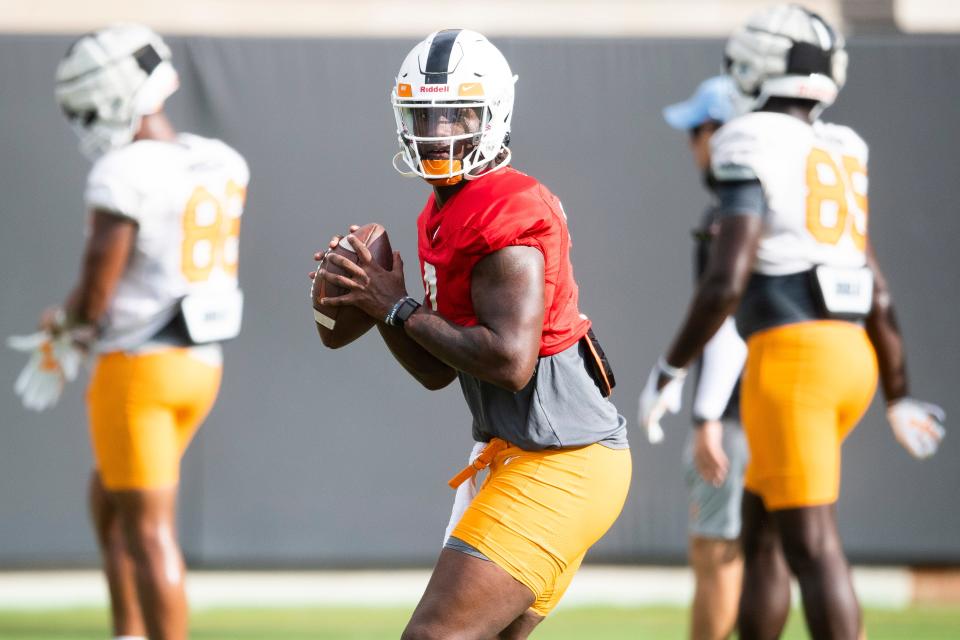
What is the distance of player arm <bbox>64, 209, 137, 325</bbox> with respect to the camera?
3.87 metres

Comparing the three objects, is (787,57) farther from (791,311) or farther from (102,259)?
(102,259)

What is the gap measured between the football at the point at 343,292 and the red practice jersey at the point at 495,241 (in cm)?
9

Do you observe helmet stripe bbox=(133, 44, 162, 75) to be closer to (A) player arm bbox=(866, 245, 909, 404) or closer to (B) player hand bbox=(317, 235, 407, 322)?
(B) player hand bbox=(317, 235, 407, 322)

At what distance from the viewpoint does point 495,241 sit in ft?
8.68

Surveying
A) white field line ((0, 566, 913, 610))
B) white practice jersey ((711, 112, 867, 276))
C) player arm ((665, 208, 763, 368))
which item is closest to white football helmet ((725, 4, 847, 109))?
white practice jersey ((711, 112, 867, 276))

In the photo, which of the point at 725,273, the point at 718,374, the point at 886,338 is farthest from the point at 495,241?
the point at 718,374

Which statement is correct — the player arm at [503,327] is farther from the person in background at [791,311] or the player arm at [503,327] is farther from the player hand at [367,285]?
the person in background at [791,311]

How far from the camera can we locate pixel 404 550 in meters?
5.46

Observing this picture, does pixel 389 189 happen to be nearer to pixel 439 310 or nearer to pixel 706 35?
pixel 706 35

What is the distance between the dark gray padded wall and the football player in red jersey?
A: 2534 mm

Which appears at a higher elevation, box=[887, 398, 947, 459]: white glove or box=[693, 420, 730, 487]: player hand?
box=[887, 398, 947, 459]: white glove

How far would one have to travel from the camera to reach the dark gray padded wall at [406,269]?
5.41 metres

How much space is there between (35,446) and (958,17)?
425cm

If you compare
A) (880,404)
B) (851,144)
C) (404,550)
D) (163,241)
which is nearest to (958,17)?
(880,404)
